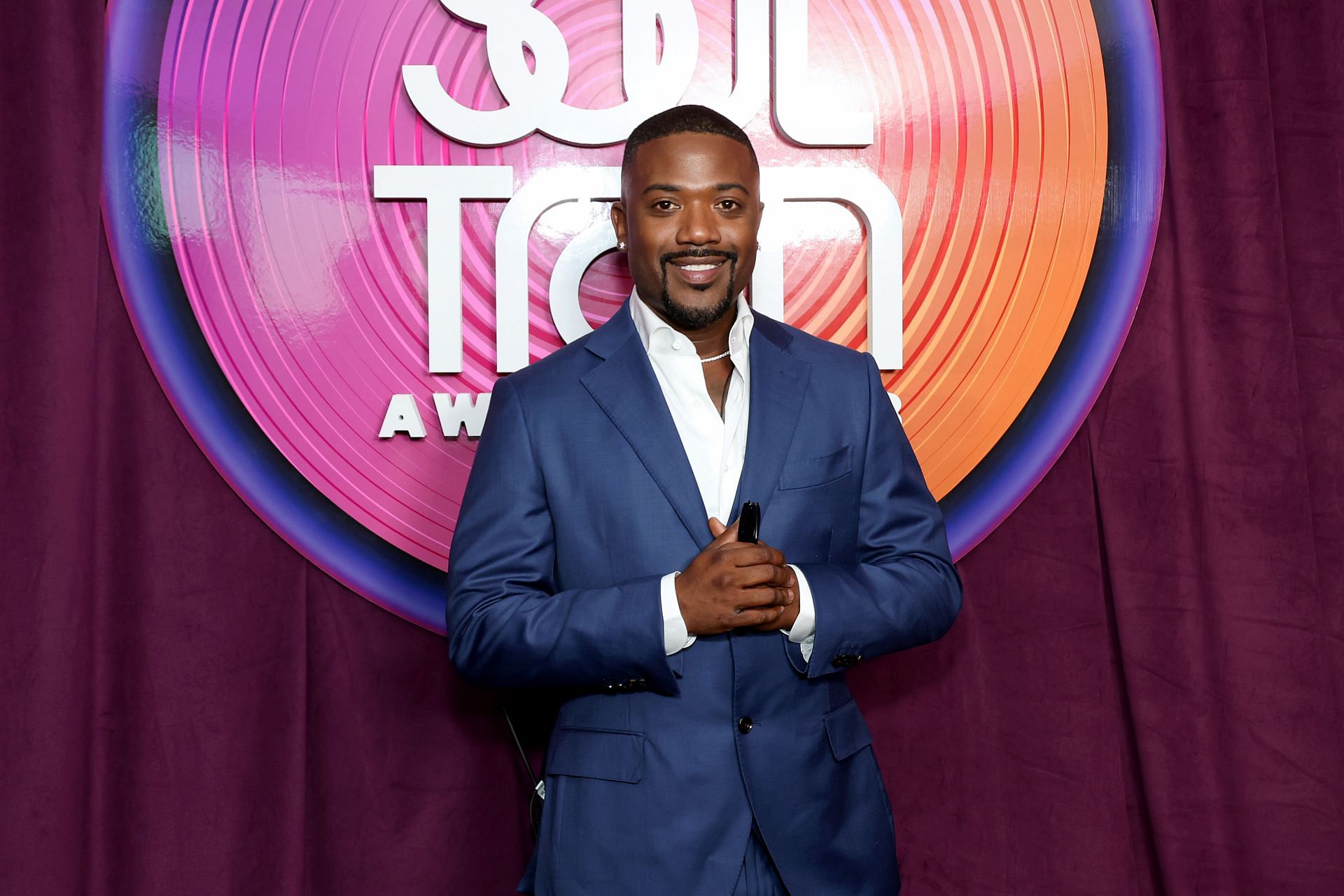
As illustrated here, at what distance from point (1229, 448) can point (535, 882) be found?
5.07ft

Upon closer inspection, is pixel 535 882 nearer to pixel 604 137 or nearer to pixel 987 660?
pixel 987 660

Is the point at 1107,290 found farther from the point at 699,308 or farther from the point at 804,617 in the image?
the point at 804,617

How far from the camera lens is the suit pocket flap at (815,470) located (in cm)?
160

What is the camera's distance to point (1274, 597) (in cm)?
221

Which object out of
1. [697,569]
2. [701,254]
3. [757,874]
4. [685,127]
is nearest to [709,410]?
[701,254]

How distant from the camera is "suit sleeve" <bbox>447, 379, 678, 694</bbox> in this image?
1.45m

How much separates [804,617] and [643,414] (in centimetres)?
36

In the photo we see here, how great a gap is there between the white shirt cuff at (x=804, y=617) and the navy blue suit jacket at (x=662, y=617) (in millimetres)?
11

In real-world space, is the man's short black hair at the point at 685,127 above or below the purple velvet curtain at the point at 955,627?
above

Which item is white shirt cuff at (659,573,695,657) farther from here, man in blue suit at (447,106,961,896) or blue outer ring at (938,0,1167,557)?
blue outer ring at (938,0,1167,557)

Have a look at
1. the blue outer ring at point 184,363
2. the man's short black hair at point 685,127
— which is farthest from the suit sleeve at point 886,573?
the blue outer ring at point 184,363

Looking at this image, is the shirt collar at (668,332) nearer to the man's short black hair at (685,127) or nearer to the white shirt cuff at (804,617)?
the man's short black hair at (685,127)

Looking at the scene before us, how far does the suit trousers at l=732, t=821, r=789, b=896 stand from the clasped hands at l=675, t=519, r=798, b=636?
28 centimetres

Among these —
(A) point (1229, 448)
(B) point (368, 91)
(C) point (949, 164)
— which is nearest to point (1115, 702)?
(A) point (1229, 448)
